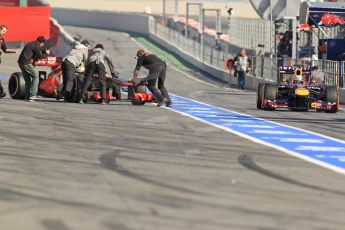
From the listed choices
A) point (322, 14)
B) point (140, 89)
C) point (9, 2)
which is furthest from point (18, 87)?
point (9, 2)

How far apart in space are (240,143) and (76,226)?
6501 millimetres

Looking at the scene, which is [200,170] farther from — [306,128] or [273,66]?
[273,66]

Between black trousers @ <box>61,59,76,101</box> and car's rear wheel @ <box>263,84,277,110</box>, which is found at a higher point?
black trousers @ <box>61,59,76,101</box>

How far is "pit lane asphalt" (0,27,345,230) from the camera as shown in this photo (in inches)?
292

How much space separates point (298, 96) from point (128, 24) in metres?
45.3

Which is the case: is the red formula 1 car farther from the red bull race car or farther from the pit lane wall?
the pit lane wall

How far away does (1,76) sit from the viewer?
113 feet

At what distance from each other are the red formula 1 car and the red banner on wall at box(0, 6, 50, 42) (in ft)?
72.2

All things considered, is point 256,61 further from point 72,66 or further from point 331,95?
point 72,66

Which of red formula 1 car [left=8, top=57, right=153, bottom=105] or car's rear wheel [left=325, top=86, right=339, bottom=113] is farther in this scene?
car's rear wheel [left=325, top=86, right=339, bottom=113]

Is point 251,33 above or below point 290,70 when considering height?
below

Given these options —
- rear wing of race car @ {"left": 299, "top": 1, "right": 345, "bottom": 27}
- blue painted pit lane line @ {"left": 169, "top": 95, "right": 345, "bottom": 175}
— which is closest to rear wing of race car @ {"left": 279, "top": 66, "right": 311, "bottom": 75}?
blue painted pit lane line @ {"left": 169, "top": 95, "right": 345, "bottom": 175}

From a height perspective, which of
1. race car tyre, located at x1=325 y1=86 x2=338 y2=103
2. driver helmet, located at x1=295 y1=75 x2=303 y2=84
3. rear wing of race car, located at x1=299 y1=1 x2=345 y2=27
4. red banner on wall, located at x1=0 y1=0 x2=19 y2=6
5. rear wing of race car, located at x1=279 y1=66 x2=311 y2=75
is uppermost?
rear wing of race car, located at x1=299 y1=1 x2=345 y2=27

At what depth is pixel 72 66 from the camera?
20.5 metres
